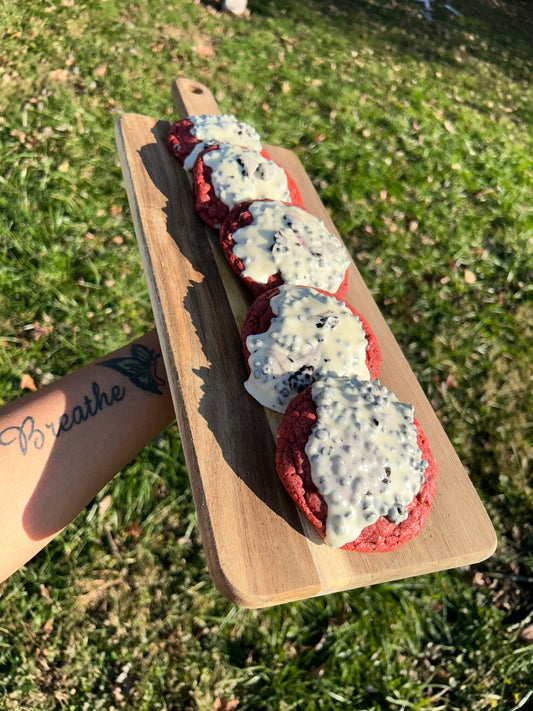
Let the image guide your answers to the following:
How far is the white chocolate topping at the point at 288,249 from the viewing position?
2.90 metres

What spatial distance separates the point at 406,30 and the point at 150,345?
9.13 metres

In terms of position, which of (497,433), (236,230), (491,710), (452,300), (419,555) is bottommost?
(491,710)

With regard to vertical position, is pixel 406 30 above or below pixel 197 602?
above

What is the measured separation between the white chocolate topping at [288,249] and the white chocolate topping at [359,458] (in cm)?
78

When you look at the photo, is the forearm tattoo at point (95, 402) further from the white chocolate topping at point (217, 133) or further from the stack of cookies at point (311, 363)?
the white chocolate topping at point (217, 133)

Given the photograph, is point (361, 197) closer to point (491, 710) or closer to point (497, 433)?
point (497, 433)

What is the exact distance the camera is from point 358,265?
19.0ft

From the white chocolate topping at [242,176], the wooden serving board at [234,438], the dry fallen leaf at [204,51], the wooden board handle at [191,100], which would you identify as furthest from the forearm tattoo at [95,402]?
the dry fallen leaf at [204,51]

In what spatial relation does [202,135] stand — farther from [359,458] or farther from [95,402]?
[359,458]

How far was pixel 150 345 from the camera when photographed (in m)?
3.40

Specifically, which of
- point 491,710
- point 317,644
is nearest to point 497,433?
point 491,710

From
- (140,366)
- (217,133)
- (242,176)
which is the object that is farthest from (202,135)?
(140,366)

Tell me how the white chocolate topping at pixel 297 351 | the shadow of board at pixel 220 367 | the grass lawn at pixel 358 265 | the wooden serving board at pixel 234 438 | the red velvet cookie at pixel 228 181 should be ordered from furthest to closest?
the grass lawn at pixel 358 265
the red velvet cookie at pixel 228 181
the white chocolate topping at pixel 297 351
the shadow of board at pixel 220 367
the wooden serving board at pixel 234 438

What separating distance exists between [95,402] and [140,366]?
38cm
